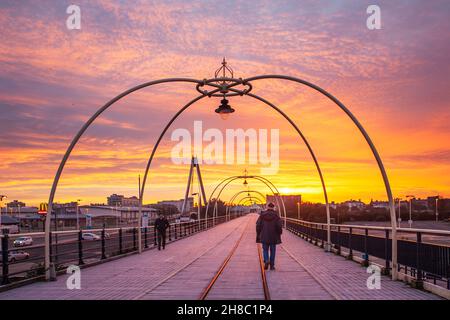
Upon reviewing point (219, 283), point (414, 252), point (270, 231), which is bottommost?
point (219, 283)

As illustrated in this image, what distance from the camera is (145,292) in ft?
32.6

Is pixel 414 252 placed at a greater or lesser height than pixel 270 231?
lesser

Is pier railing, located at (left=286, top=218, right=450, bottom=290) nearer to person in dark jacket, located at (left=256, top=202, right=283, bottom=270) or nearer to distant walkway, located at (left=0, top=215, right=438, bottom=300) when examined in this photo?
distant walkway, located at (left=0, top=215, right=438, bottom=300)

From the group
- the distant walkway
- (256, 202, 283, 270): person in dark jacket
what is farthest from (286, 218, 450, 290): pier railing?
(256, 202, 283, 270): person in dark jacket

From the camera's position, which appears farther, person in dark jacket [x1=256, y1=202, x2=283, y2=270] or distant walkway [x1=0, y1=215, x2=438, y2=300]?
person in dark jacket [x1=256, y1=202, x2=283, y2=270]

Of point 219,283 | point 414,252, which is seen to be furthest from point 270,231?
point 414,252

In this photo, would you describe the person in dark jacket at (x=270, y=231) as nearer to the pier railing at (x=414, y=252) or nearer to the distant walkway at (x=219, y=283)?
the distant walkway at (x=219, y=283)

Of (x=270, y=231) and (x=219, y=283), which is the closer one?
(x=219, y=283)

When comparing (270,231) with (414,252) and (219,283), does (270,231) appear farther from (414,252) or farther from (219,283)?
(414,252)

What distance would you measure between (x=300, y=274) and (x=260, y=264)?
114 inches
